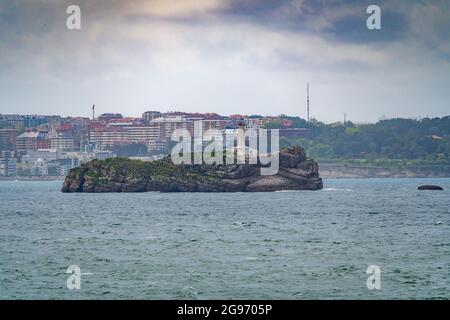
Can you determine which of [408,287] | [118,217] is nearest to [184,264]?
[408,287]

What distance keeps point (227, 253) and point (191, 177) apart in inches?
4038

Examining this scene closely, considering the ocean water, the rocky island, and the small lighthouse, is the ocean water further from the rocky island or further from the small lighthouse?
the small lighthouse

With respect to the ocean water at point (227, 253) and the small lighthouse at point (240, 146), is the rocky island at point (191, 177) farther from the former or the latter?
the ocean water at point (227, 253)

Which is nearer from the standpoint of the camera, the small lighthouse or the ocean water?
the ocean water

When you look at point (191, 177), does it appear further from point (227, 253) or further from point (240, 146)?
point (227, 253)

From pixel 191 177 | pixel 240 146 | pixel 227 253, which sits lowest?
pixel 191 177

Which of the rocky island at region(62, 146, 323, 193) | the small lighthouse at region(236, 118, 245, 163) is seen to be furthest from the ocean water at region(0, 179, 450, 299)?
the small lighthouse at region(236, 118, 245, 163)

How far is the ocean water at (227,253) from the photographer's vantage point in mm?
43625

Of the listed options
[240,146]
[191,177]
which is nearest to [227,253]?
[191,177]

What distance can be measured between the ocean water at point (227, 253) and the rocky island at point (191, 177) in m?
50.7

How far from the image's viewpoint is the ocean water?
43.6 m

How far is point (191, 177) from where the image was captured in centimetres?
16050

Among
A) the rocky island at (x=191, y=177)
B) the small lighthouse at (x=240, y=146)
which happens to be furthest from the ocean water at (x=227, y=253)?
the small lighthouse at (x=240, y=146)

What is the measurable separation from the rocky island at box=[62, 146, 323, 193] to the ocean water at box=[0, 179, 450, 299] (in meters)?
50.7
